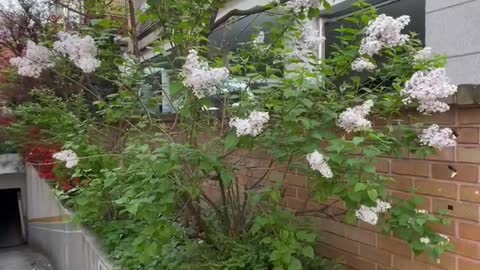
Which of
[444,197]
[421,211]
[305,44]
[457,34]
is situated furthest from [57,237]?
[444,197]

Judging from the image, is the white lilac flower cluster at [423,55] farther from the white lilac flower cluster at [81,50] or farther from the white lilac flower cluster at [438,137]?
the white lilac flower cluster at [81,50]

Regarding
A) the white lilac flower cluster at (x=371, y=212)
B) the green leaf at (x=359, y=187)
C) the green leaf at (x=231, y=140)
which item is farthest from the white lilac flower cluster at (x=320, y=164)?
the green leaf at (x=231, y=140)

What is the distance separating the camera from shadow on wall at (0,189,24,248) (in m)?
14.9

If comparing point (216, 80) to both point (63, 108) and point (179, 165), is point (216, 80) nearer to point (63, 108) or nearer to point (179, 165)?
point (179, 165)

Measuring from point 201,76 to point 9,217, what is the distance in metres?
16.3

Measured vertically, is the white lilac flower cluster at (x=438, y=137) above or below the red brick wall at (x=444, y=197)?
above

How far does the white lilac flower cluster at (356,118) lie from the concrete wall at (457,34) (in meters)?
1.62

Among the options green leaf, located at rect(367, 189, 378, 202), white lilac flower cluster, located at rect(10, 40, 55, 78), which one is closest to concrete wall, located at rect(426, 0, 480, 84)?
green leaf, located at rect(367, 189, 378, 202)

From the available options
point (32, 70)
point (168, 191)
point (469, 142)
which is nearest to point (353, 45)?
point (469, 142)

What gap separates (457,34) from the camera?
12.3ft

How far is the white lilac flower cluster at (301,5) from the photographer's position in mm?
2712

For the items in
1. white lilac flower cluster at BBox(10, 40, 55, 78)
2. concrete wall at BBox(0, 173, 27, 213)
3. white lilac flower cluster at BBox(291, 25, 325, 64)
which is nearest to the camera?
white lilac flower cluster at BBox(291, 25, 325, 64)

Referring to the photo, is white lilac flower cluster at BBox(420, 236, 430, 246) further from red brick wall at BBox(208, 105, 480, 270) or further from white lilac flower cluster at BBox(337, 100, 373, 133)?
white lilac flower cluster at BBox(337, 100, 373, 133)

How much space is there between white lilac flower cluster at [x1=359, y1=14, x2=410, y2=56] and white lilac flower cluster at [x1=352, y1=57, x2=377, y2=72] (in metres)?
0.11
